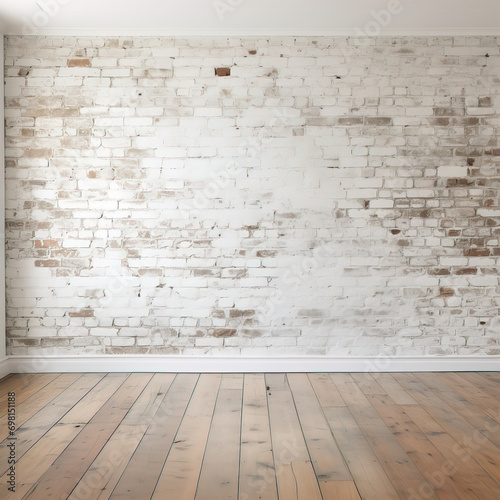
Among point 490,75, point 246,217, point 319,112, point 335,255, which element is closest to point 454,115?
point 490,75

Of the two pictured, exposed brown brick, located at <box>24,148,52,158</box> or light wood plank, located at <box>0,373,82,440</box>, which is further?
exposed brown brick, located at <box>24,148,52,158</box>

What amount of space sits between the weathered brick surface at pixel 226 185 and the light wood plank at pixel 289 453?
2.72 feet

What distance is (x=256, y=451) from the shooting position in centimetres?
252

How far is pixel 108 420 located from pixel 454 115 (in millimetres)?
3271

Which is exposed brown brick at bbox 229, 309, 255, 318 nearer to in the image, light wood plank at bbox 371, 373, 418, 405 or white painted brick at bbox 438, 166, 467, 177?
light wood plank at bbox 371, 373, 418, 405

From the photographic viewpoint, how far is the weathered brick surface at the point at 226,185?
4.02 metres

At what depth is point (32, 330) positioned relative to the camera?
4.04 meters

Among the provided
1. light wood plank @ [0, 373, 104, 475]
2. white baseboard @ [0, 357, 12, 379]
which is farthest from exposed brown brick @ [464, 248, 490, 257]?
white baseboard @ [0, 357, 12, 379]

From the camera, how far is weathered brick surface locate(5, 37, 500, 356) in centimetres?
402

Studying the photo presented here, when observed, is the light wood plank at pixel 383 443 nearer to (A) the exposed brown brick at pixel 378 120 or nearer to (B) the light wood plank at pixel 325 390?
(B) the light wood plank at pixel 325 390

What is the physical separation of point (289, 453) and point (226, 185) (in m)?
2.15

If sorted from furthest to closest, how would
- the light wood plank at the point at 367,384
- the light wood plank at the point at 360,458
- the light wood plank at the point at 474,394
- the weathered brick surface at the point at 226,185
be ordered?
the weathered brick surface at the point at 226,185
the light wood plank at the point at 367,384
the light wood plank at the point at 474,394
the light wood plank at the point at 360,458

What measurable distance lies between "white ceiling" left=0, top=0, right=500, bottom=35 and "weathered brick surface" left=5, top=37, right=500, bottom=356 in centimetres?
10

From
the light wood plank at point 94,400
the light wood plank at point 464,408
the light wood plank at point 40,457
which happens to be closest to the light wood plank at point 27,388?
the light wood plank at point 94,400
